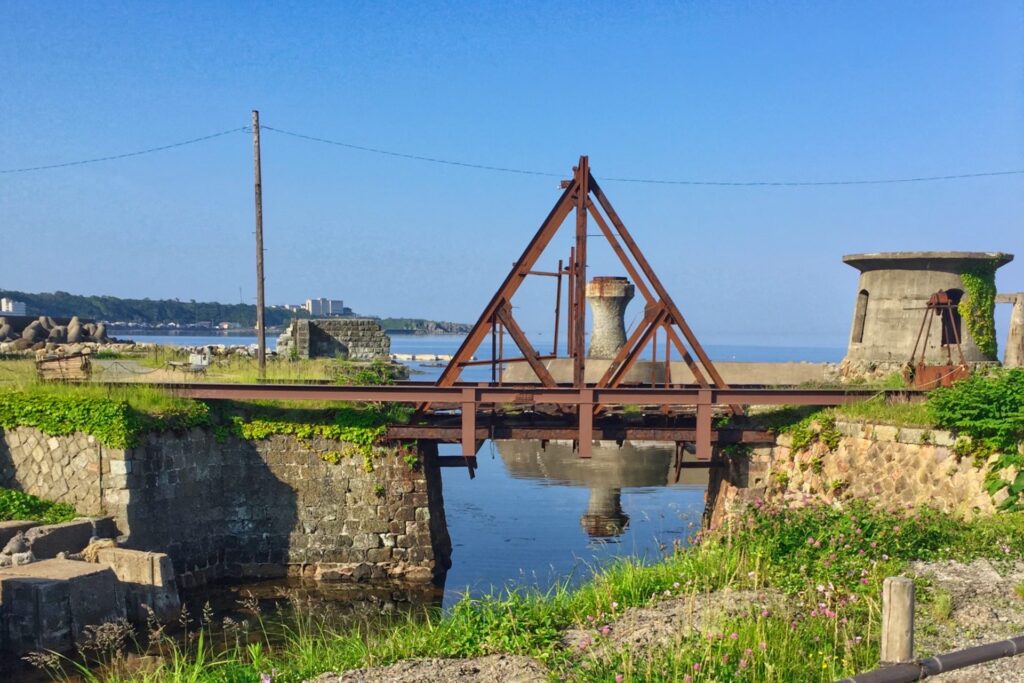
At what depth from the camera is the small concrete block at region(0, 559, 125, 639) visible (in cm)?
1053

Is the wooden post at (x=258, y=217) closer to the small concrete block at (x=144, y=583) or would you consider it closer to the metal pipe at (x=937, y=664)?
the small concrete block at (x=144, y=583)

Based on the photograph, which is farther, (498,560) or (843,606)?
(498,560)

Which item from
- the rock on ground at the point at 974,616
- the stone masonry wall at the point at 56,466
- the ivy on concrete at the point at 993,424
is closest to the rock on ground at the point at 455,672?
the rock on ground at the point at 974,616

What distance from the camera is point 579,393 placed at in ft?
48.4

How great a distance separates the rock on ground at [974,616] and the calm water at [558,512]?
10.5 ft

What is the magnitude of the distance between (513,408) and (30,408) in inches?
345

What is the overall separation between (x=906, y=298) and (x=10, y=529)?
1992cm

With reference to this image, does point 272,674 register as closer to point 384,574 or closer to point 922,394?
point 384,574

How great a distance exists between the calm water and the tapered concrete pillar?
885 cm

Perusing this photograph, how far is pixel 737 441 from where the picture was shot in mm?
15227

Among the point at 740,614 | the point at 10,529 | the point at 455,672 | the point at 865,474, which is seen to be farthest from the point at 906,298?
the point at 10,529

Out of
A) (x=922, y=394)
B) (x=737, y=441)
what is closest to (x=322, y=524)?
(x=737, y=441)

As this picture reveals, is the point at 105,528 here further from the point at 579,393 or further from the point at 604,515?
the point at 604,515

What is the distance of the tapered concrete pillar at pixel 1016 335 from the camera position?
21.1 m
